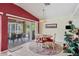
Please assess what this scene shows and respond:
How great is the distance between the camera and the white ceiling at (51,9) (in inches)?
103

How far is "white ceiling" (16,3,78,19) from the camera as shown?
8.61 ft

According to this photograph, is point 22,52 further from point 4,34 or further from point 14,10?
point 14,10

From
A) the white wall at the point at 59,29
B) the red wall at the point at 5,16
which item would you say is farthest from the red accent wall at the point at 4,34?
the white wall at the point at 59,29

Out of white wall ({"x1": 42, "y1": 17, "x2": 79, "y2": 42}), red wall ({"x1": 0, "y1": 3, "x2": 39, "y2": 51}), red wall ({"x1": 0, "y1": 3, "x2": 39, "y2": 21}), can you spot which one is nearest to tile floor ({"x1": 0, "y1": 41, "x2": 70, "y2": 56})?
red wall ({"x1": 0, "y1": 3, "x2": 39, "y2": 51})

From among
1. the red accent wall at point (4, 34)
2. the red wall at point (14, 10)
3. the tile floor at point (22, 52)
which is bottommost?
the tile floor at point (22, 52)

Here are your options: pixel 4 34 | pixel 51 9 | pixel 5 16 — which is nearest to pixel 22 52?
pixel 4 34

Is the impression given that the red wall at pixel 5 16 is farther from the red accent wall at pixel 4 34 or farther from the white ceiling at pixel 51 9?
the white ceiling at pixel 51 9

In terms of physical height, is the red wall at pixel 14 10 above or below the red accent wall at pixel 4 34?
above

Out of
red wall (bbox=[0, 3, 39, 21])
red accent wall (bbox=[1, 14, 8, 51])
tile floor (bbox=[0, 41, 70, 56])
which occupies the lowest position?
tile floor (bbox=[0, 41, 70, 56])

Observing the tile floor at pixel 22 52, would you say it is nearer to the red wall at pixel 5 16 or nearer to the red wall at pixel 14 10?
the red wall at pixel 5 16

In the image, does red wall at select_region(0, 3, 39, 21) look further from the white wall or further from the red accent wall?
the white wall

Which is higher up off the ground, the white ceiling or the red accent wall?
the white ceiling

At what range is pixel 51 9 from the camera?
8.75 ft

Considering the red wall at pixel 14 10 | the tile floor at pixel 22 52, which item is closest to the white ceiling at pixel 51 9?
the red wall at pixel 14 10
